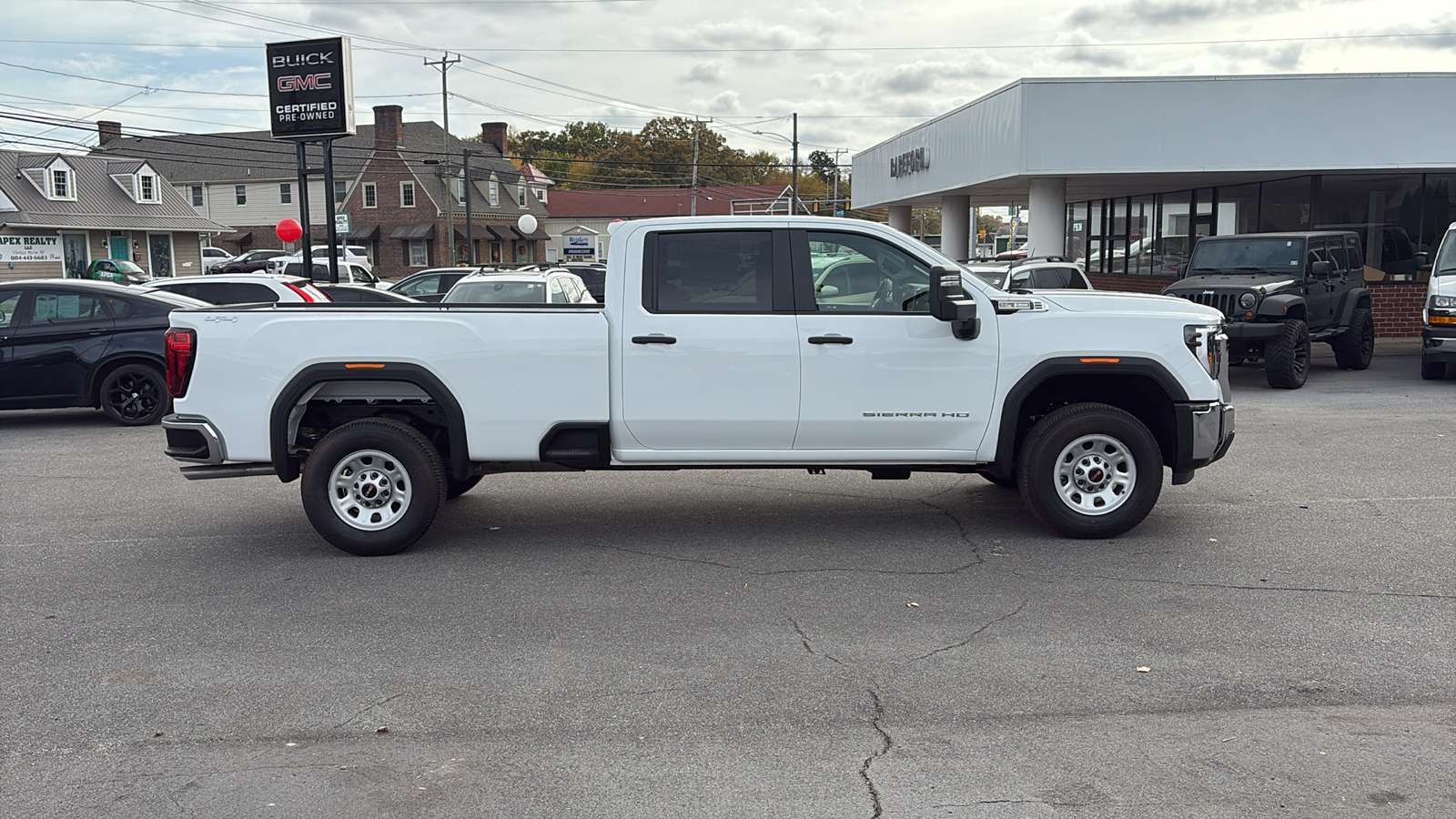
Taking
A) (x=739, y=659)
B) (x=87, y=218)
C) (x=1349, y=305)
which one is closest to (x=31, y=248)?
(x=87, y=218)

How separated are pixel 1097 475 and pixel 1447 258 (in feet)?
35.4

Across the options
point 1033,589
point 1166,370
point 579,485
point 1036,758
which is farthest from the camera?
point 579,485

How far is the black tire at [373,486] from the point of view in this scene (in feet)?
23.0

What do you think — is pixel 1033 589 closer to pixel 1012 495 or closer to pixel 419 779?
pixel 1012 495

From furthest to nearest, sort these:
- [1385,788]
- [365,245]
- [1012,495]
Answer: [365,245]
[1012,495]
[1385,788]

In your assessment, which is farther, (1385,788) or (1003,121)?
(1003,121)

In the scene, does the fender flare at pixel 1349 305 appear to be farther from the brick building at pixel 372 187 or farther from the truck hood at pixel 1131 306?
the brick building at pixel 372 187

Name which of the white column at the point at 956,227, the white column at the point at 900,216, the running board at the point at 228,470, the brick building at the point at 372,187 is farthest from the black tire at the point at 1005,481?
the brick building at the point at 372,187

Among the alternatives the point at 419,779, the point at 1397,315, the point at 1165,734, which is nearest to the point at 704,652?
the point at 419,779

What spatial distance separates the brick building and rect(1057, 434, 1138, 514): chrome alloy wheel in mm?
58644

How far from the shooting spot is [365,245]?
219 feet

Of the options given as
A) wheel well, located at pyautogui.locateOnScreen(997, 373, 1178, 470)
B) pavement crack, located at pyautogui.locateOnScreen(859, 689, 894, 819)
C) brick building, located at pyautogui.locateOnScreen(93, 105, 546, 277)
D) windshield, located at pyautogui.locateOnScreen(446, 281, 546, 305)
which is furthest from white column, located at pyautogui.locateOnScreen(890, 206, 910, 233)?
pavement crack, located at pyautogui.locateOnScreen(859, 689, 894, 819)

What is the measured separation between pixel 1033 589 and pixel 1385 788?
2444mm

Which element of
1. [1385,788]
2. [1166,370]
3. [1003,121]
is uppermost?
[1003,121]
